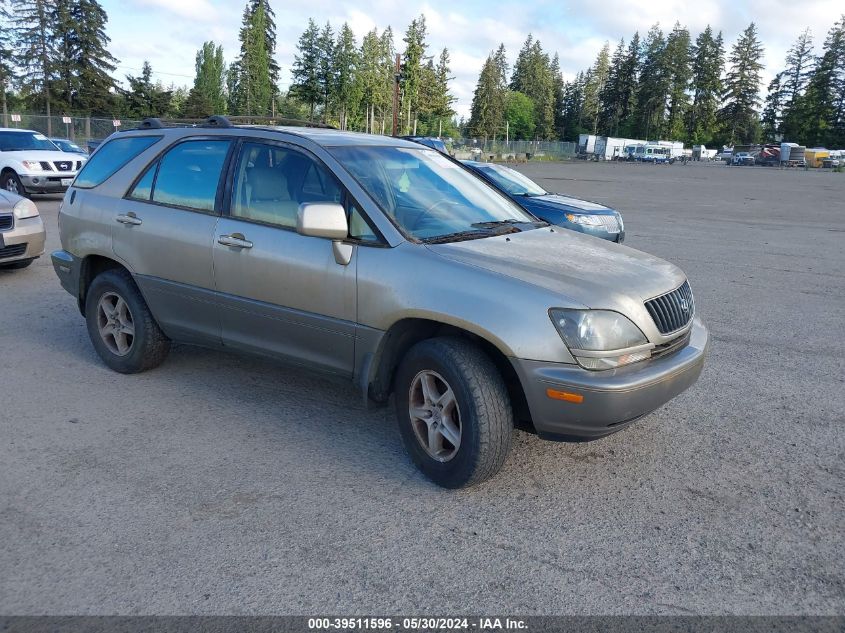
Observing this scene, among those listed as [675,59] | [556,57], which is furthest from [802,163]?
[556,57]

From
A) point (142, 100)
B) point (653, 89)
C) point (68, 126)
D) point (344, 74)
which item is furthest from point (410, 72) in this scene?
point (653, 89)

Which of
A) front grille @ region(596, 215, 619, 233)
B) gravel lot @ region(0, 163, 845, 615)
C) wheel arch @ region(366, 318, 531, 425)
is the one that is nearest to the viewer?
gravel lot @ region(0, 163, 845, 615)

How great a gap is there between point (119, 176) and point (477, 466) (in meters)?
3.54

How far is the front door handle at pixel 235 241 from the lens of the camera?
4219mm

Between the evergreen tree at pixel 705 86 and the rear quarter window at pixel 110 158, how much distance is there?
122m

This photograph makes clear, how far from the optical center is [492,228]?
13.8 ft

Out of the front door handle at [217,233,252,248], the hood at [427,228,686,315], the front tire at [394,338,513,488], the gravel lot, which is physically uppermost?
the hood at [427,228,686,315]

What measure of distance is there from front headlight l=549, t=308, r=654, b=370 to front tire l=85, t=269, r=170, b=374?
312 centimetres

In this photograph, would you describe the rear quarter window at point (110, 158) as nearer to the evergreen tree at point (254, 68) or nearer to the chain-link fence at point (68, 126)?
the chain-link fence at point (68, 126)

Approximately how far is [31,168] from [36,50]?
61.2 metres

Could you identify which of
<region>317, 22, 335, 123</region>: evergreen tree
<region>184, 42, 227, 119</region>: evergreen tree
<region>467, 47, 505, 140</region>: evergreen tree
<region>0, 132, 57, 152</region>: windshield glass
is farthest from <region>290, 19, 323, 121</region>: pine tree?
<region>0, 132, 57, 152</region>: windshield glass

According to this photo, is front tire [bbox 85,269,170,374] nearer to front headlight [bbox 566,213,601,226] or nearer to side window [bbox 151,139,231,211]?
side window [bbox 151,139,231,211]

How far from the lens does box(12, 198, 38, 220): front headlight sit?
828 cm

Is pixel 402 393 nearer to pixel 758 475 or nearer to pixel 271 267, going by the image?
pixel 271 267
